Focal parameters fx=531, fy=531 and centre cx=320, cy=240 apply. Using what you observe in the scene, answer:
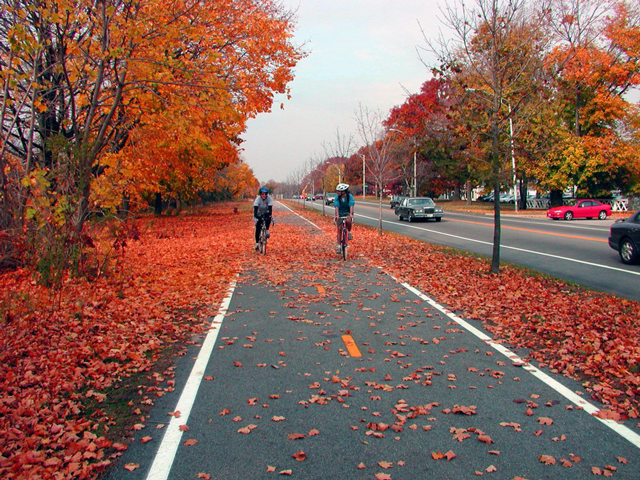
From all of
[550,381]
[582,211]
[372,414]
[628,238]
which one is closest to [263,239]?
[628,238]

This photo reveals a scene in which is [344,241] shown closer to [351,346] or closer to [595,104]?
[351,346]

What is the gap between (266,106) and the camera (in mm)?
24094

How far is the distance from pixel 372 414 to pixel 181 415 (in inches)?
63.5

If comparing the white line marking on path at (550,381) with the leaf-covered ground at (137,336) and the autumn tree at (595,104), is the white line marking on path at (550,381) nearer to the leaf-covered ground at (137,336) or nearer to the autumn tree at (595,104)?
the leaf-covered ground at (137,336)

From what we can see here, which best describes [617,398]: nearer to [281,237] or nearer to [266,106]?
[281,237]

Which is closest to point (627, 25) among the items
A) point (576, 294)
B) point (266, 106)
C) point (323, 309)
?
point (266, 106)

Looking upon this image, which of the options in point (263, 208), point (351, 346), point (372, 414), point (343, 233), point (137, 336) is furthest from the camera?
point (263, 208)

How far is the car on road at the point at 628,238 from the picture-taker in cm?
1360

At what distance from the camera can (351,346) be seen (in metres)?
6.46

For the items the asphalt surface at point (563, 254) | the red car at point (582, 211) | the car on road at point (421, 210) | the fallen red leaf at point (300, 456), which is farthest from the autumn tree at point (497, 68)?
the red car at point (582, 211)

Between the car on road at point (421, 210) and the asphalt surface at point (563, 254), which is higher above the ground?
the car on road at point (421, 210)

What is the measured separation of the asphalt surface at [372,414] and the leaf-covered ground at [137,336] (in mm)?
384

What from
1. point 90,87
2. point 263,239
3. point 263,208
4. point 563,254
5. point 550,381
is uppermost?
point 90,87

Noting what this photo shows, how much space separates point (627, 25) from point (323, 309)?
154ft
